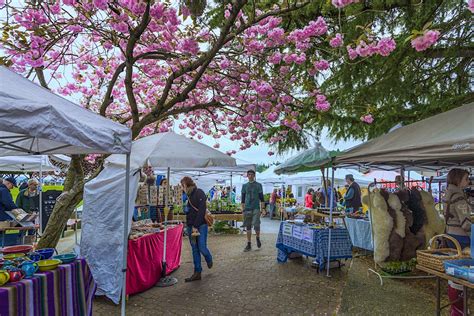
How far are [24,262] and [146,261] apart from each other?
2.86m

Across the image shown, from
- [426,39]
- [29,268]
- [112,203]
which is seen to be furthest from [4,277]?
[426,39]

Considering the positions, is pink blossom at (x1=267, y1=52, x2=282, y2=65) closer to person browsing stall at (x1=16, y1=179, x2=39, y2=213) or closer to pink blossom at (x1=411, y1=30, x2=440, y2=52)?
pink blossom at (x1=411, y1=30, x2=440, y2=52)

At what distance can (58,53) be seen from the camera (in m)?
6.89

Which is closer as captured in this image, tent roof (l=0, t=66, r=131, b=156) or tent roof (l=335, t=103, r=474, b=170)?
tent roof (l=0, t=66, r=131, b=156)

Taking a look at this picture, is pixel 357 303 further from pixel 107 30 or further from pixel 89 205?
pixel 107 30

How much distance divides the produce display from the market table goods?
4479 millimetres

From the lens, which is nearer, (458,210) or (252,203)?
(458,210)

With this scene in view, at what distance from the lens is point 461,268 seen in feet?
9.44

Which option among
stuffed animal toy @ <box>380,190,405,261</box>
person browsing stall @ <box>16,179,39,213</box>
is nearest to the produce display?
stuffed animal toy @ <box>380,190,405,261</box>

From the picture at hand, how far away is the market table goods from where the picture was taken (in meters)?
6.36

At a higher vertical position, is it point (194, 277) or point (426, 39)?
point (426, 39)

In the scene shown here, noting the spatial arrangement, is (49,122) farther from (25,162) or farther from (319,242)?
(25,162)

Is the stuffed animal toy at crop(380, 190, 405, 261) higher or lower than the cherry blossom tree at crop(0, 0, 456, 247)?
lower

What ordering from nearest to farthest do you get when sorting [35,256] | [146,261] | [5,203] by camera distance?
[35,256]
[146,261]
[5,203]
